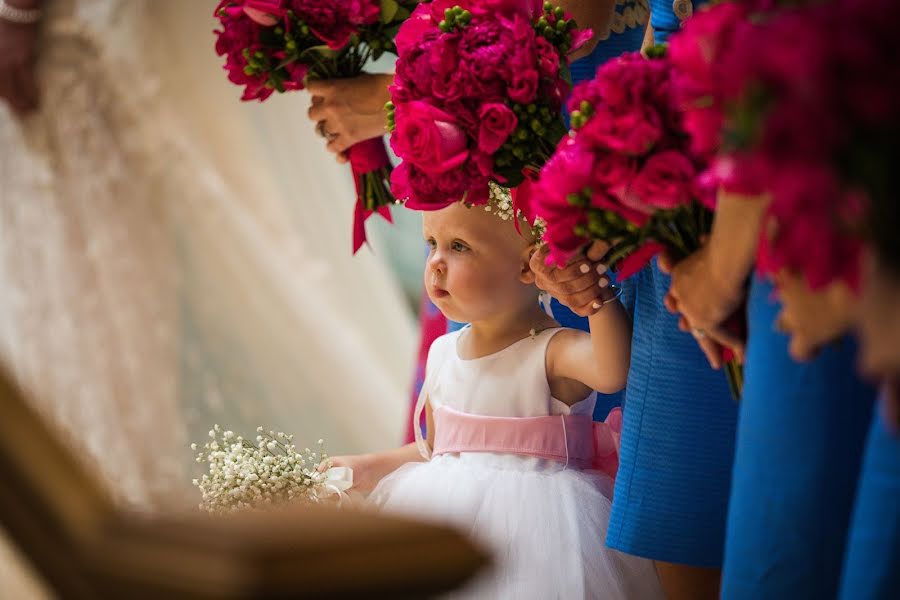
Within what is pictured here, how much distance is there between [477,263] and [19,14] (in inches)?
93.0

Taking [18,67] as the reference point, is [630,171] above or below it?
below

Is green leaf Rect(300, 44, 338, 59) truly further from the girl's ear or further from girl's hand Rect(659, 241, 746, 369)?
girl's hand Rect(659, 241, 746, 369)

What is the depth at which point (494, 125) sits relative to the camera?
172 centimetres

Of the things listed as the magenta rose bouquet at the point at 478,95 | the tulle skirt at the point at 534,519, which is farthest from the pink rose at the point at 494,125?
the tulle skirt at the point at 534,519

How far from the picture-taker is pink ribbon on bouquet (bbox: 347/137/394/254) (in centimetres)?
240

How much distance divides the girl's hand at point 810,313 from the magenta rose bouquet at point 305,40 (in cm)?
126

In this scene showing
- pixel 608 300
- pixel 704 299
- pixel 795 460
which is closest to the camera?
pixel 795 460

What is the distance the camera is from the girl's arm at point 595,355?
1.89m

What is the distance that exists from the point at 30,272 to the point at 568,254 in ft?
9.52

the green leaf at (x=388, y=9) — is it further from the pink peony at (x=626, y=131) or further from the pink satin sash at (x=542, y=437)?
the pink peony at (x=626, y=131)

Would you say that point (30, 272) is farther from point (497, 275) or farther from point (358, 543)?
point (358, 543)

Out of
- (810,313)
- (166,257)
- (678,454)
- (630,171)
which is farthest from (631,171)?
(166,257)

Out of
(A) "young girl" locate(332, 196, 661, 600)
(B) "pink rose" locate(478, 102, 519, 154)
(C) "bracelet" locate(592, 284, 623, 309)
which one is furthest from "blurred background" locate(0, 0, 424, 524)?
(B) "pink rose" locate(478, 102, 519, 154)

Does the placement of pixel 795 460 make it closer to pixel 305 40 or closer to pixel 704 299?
pixel 704 299
